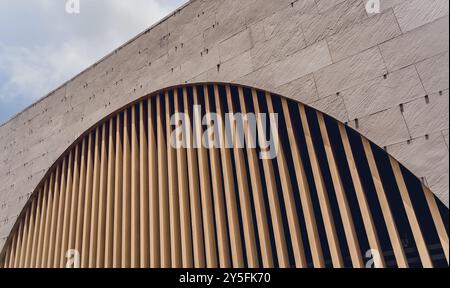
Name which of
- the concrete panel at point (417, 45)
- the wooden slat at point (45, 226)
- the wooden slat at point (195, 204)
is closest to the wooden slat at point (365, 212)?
the concrete panel at point (417, 45)

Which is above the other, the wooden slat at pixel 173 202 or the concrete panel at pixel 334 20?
the concrete panel at pixel 334 20

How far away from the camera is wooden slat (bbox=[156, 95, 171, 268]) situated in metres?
5.69

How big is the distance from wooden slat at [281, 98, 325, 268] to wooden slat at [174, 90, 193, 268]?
6.47 ft

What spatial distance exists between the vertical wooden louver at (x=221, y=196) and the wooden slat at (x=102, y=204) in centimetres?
2

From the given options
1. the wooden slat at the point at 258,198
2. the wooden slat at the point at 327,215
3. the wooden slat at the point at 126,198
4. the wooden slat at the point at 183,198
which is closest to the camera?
the wooden slat at the point at 327,215

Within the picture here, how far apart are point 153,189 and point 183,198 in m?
0.78

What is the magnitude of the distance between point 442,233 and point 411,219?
0.32 meters

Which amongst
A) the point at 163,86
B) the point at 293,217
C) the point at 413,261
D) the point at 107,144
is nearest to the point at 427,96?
the point at 293,217

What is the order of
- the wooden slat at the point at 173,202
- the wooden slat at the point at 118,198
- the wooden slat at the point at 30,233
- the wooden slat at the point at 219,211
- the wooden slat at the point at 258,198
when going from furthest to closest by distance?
1. the wooden slat at the point at 30,233
2. the wooden slat at the point at 118,198
3. the wooden slat at the point at 173,202
4. the wooden slat at the point at 219,211
5. the wooden slat at the point at 258,198

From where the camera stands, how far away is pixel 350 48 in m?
4.73

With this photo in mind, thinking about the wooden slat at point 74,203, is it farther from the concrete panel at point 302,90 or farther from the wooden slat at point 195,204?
the concrete panel at point 302,90

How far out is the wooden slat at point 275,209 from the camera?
4582 millimetres

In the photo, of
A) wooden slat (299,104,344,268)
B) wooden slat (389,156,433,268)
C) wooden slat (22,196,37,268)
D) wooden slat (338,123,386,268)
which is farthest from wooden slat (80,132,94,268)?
wooden slat (389,156,433,268)

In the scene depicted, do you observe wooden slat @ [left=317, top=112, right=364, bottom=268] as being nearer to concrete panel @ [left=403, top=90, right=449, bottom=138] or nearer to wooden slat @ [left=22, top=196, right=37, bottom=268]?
concrete panel @ [left=403, top=90, right=449, bottom=138]
